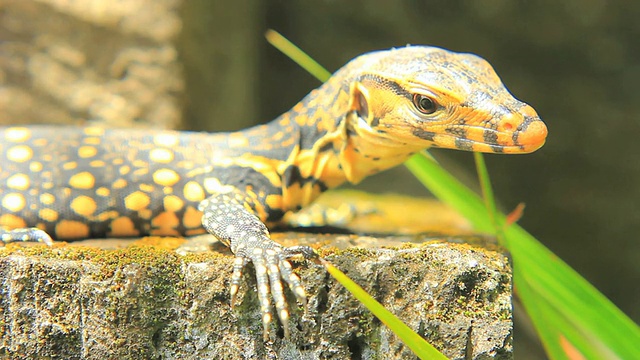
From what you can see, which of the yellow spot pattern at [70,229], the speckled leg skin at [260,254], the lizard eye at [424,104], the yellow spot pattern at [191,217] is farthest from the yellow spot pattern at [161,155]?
the lizard eye at [424,104]

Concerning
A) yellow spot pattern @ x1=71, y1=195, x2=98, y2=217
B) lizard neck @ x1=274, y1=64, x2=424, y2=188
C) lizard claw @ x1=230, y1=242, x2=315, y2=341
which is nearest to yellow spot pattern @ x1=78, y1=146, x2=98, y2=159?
yellow spot pattern @ x1=71, y1=195, x2=98, y2=217

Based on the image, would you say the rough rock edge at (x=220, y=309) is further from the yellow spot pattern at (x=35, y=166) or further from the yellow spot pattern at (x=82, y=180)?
the yellow spot pattern at (x=35, y=166)

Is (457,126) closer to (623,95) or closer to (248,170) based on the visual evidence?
(248,170)

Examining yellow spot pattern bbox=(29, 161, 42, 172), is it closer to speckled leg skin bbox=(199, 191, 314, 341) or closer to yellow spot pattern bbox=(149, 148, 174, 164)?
yellow spot pattern bbox=(149, 148, 174, 164)

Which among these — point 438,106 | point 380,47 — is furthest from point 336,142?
point 380,47

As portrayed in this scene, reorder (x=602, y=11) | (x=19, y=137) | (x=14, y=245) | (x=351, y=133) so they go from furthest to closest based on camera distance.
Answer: (x=602, y=11), (x=19, y=137), (x=351, y=133), (x=14, y=245)

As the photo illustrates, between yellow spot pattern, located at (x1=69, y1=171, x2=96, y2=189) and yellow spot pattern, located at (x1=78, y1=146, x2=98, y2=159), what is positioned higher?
yellow spot pattern, located at (x1=78, y1=146, x2=98, y2=159)

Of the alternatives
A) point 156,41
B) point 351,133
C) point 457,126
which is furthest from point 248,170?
point 156,41
